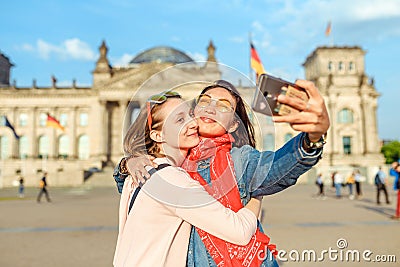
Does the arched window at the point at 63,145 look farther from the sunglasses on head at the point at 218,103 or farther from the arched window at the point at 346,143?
the sunglasses on head at the point at 218,103

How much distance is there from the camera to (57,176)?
42.0 meters

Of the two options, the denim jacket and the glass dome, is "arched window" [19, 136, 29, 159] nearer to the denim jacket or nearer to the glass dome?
the glass dome

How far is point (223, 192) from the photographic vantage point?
6.16ft

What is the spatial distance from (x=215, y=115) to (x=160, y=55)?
71.1 metres

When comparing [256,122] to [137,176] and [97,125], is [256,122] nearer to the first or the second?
[137,176]

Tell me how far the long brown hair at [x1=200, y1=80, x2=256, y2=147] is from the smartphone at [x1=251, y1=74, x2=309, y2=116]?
32 centimetres

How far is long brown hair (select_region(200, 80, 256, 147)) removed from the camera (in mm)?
2075

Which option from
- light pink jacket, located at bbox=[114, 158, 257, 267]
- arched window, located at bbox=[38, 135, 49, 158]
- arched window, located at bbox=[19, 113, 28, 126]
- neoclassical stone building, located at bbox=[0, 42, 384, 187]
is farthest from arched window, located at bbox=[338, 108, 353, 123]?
light pink jacket, located at bbox=[114, 158, 257, 267]

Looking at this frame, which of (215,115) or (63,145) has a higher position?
(215,115)

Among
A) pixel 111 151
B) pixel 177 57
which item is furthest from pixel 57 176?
pixel 177 57

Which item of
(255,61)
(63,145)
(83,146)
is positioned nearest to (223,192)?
(255,61)

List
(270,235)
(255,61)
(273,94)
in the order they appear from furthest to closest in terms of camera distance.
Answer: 1. (255,61)
2. (270,235)
3. (273,94)

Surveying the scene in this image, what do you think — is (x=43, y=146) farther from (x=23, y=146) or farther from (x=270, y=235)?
(x=270, y=235)

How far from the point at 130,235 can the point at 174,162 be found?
448mm
